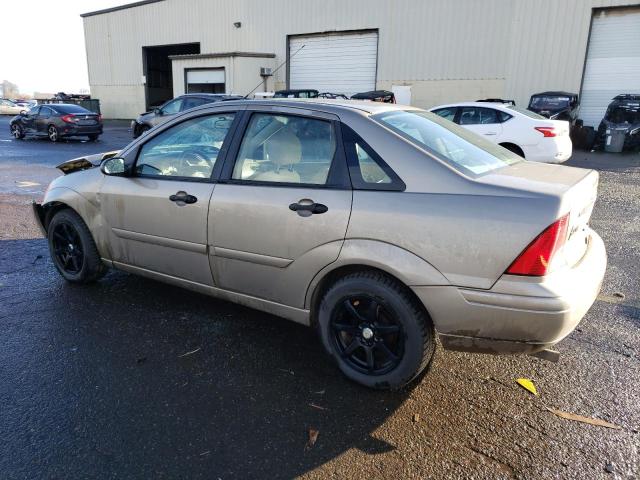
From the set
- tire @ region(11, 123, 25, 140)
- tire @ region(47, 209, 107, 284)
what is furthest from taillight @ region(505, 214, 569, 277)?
tire @ region(11, 123, 25, 140)

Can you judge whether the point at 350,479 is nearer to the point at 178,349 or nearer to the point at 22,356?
the point at 178,349

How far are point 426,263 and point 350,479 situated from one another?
3.66 ft

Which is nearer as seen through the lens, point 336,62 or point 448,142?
point 448,142

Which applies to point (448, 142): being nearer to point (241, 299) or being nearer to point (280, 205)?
point (280, 205)

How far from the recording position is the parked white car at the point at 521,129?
1039 cm

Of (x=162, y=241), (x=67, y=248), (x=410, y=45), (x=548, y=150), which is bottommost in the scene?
(x=67, y=248)

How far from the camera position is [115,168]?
3.94m

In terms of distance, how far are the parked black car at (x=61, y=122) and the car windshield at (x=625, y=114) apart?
18832 mm

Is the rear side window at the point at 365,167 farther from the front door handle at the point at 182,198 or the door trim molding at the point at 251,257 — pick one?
the front door handle at the point at 182,198

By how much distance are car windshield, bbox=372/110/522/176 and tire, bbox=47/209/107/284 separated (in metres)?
2.79

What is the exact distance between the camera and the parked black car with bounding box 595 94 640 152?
53.9 feet

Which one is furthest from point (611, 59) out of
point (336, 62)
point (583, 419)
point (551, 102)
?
point (583, 419)

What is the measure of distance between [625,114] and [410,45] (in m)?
9.60

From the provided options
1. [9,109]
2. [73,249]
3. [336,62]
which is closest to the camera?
[73,249]
